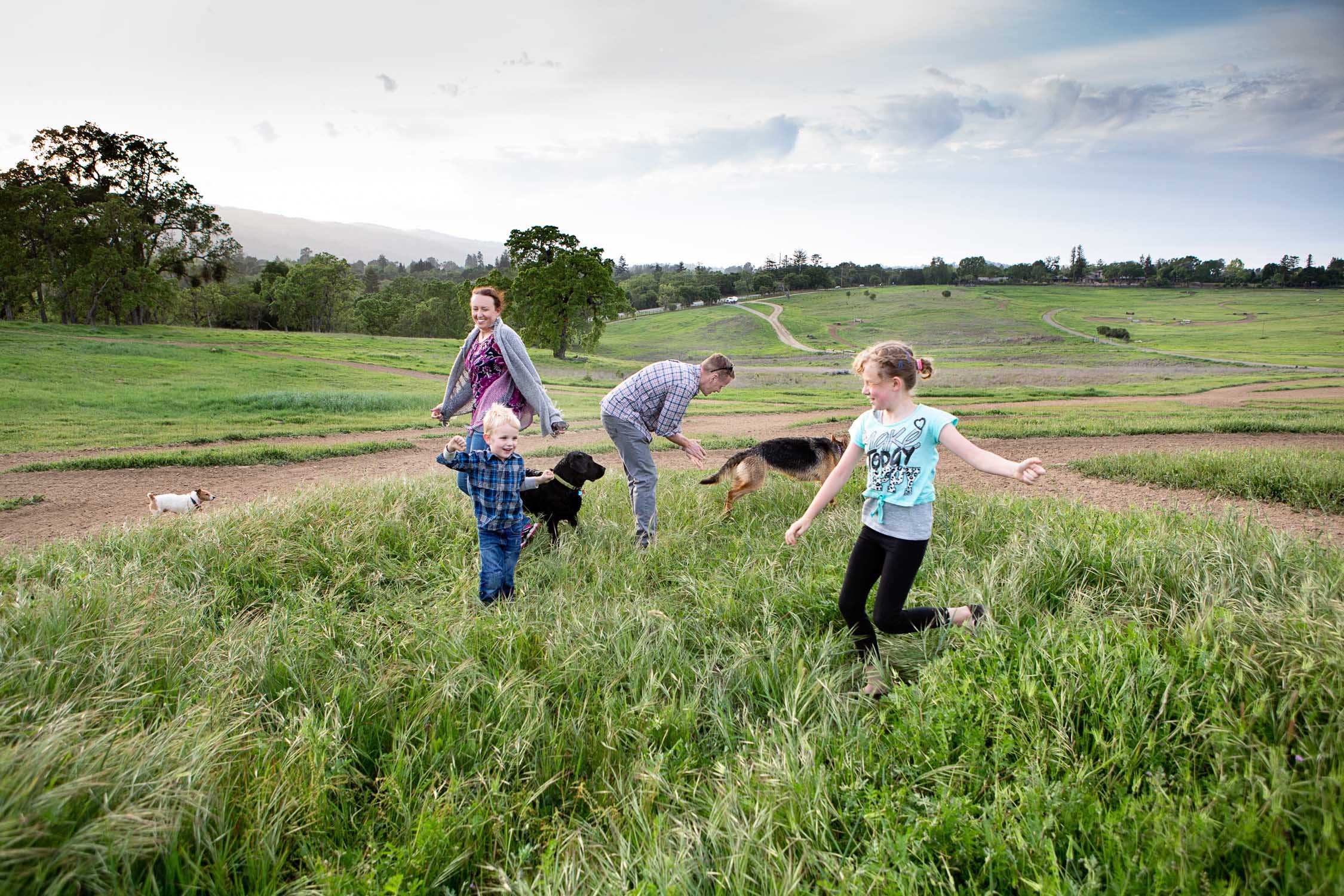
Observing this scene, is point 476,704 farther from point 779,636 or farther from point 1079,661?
point 1079,661

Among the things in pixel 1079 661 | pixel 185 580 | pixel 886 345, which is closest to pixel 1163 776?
pixel 1079 661

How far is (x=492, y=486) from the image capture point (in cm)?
423

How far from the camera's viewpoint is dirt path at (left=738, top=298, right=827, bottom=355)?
50906 mm

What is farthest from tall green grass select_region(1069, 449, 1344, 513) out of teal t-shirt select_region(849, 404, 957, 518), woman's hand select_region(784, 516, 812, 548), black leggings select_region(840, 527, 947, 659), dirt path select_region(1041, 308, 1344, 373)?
dirt path select_region(1041, 308, 1344, 373)

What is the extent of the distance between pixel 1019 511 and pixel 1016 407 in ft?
41.2

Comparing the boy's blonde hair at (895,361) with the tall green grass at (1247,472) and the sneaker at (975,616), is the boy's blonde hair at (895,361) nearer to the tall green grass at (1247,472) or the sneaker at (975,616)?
the sneaker at (975,616)

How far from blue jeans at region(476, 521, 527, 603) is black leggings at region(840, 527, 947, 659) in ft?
7.54

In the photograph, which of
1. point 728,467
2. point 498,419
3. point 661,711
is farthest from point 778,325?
point 661,711

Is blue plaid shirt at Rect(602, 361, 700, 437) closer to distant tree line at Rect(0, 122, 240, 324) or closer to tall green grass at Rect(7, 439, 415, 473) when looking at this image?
tall green grass at Rect(7, 439, 415, 473)

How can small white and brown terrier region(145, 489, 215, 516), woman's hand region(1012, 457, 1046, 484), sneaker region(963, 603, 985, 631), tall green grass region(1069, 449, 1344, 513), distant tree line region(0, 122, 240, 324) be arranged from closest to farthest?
1. woman's hand region(1012, 457, 1046, 484)
2. sneaker region(963, 603, 985, 631)
3. small white and brown terrier region(145, 489, 215, 516)
4. tall green grass region(1069, 449, 1344, 513)
5. distant tree line region(0, 122, 240, 324)

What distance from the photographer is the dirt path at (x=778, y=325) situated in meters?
50.9

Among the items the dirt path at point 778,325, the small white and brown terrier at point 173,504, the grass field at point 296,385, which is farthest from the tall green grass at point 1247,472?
the dirt path at point 778,325

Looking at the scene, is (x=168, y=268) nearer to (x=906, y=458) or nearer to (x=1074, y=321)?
(x=906, y=458)

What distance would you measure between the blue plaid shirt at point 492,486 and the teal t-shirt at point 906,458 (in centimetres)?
234
